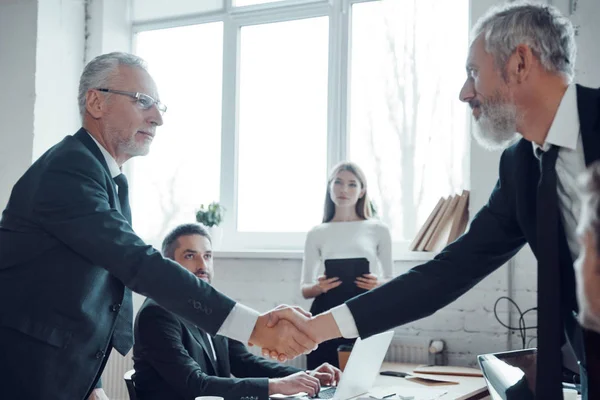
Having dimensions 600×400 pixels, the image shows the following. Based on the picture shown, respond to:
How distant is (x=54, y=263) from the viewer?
68.4 inches

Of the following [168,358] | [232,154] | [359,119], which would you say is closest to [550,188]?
[168,358]

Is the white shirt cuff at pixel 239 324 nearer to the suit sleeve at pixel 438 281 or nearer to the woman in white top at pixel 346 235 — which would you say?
the suit sleeve at pixel 438 281

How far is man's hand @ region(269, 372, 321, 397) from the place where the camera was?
90.1 inches

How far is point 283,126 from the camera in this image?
4641mm

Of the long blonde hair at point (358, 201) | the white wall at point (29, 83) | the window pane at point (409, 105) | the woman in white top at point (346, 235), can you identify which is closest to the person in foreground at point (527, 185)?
the woman in white top at point (346, 235)

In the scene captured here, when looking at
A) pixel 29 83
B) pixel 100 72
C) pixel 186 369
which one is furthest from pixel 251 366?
pixel 29 83

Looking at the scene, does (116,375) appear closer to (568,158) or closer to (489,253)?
(489,253)

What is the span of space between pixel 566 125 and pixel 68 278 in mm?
1216

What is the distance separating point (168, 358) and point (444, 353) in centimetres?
194

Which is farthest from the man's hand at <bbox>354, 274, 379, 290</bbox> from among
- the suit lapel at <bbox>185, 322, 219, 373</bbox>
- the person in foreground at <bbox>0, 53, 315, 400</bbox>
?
the person in foreground at <bbox>0, 53, 315, 400</bbox>

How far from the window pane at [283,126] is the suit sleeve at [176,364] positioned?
220cm

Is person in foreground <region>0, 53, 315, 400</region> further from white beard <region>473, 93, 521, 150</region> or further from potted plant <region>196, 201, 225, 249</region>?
potted plant <region>196, 201, 225, 249</region>

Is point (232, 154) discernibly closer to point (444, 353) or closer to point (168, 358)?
point (444, 353)

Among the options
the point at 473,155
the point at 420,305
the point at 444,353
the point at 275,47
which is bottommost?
the point at 444,353
